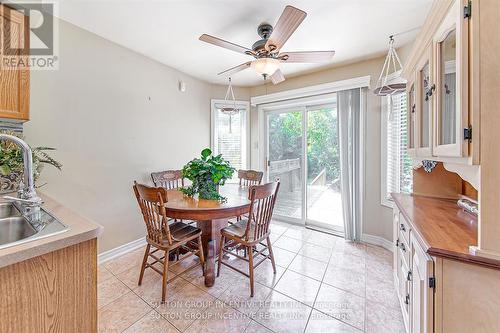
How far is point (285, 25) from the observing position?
1.55m

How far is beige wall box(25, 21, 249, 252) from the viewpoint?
205cm

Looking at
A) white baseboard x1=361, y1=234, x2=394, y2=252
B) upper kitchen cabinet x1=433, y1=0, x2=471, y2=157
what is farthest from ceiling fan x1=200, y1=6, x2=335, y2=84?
white baseboard x1=361, y1=234, x2=394, y2=252

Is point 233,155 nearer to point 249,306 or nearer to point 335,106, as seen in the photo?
point 335,106

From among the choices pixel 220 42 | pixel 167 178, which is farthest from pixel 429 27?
pixel 167 178

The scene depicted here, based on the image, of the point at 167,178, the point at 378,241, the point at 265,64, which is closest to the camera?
the point at 265,64

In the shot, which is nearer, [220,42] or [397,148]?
[220,42]

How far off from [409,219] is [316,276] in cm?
119

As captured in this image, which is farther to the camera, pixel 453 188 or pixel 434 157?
pixel 453 188

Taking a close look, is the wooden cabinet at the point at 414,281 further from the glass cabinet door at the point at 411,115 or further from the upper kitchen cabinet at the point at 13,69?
the upper kitchen cabinet at the point at 13,69

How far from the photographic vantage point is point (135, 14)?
1.95 meters

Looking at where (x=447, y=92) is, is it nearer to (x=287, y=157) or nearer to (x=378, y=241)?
(x=378, y=241)

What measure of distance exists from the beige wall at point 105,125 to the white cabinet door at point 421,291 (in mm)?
2880

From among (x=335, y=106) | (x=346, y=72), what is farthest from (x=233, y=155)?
(x=346, y=72)

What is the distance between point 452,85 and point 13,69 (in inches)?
112
